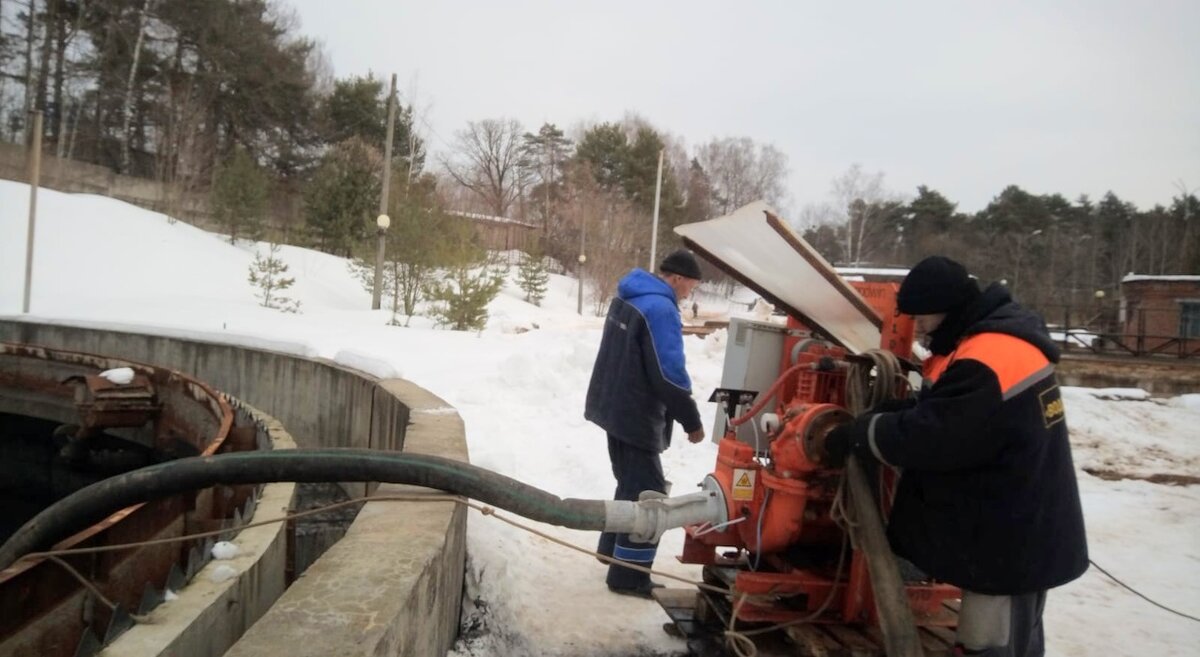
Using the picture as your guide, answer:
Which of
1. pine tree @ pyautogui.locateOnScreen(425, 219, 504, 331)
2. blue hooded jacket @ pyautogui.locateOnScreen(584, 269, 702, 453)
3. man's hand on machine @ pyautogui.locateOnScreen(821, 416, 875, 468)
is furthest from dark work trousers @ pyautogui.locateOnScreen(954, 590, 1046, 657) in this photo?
pine tree @ pyautogui.locateOnScreen(425, 219, 504, 331)

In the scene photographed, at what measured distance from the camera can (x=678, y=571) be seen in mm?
4371

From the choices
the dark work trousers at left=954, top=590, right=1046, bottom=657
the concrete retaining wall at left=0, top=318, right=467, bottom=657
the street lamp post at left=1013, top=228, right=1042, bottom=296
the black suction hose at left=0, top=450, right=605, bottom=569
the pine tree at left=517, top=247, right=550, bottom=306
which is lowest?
the dark work trousers at left=954, top=590, right=1046, bottom=657

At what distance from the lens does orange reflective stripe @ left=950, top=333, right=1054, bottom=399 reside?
2341 mm

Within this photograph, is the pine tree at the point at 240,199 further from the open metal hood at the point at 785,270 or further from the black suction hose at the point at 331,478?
the open metal hood at the point at 785,270

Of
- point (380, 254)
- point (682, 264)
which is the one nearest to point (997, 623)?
point (682, 264)

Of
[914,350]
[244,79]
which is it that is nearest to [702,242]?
[914,350]

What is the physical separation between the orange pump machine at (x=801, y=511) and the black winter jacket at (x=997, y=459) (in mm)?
471

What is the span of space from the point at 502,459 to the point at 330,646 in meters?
4.03

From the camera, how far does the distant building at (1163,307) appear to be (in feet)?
82.7

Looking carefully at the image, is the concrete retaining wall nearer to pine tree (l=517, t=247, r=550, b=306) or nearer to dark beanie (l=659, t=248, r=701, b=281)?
dark beanie (l=659, t=248, r=701, b=281)

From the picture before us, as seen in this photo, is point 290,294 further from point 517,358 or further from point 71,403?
point 517,358

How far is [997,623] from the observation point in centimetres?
253

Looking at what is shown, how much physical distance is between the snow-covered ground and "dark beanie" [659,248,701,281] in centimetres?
179

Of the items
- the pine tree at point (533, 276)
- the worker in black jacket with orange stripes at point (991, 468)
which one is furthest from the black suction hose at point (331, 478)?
the pine tree at point (533, 276)
